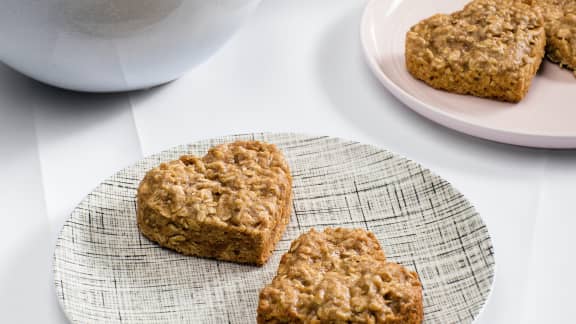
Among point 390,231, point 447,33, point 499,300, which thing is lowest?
point 499,300

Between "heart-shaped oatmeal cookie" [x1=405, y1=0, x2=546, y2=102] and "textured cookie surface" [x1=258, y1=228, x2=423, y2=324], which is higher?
"heart-shaped oatmeal cookie" [x1=405, y1=0, x2=546, y2=102]

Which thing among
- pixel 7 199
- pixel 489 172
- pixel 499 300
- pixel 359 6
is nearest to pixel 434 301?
pixel 499 300

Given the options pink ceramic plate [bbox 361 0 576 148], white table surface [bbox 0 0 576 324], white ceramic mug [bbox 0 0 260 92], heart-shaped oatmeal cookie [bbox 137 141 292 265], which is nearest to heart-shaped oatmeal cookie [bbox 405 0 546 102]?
pink ceramic plate [bbox 361 0 576 148]

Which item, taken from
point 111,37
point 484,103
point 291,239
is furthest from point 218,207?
point 484,103

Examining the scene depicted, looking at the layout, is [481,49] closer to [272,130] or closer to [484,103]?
[484,103]

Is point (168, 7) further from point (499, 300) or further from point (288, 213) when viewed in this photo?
point (499, 300)

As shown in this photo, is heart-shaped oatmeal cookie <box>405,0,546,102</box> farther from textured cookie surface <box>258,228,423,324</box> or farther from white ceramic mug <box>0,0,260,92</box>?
textured cookie surface <box>258,228,423,324</box>

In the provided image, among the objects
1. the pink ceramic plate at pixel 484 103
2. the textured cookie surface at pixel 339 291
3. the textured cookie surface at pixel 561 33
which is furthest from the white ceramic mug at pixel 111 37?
the textured cookie surface at pixel 561 33
